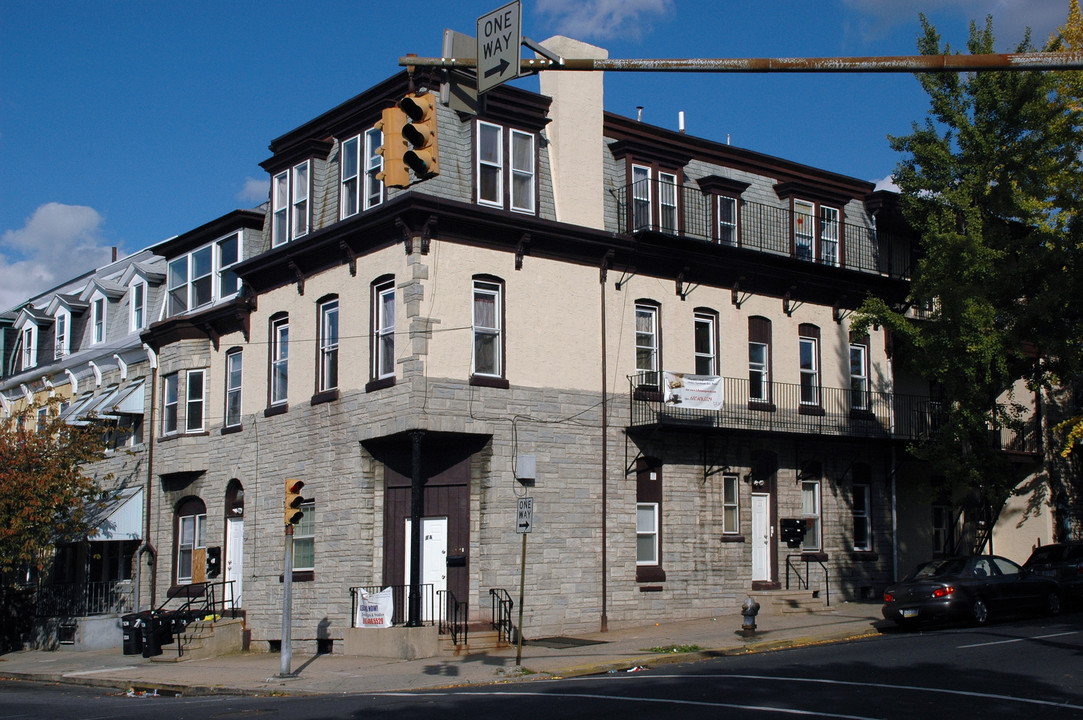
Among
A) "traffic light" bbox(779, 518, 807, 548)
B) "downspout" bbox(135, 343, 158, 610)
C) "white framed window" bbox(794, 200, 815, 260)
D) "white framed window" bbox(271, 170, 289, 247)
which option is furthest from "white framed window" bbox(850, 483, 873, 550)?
"downspout" bbox(135, 343, 158, 610)

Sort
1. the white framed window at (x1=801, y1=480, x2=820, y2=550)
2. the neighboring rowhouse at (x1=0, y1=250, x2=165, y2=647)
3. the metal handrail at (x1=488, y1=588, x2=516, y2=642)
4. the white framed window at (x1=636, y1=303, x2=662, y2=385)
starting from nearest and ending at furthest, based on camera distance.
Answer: the metal handrail at (x1=488, y1=588, x2=516, y2=642), the white framed window at (x1=636, y1=303, x2=662, y2=385), the white framed window at (x1=801, y1=480, x2=820, y2=550), the neighboring rowhouse at (x1=0, y1=250, x2=165, y2=647)

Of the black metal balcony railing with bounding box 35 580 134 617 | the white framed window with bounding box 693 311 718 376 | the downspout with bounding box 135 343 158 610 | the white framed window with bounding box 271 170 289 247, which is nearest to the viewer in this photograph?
the white framed window with bounding box 693 311 718 376

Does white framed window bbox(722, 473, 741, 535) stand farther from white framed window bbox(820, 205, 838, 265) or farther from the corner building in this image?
white framed window bbox(820, 205, 838, 265)

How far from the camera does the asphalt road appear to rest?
12648 millimetres

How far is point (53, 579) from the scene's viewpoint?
36688 mm

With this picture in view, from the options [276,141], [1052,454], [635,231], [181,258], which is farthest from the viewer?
[1052,454]

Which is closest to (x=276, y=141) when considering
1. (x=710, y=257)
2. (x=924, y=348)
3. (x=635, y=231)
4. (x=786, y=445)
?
(x=635, y=231)

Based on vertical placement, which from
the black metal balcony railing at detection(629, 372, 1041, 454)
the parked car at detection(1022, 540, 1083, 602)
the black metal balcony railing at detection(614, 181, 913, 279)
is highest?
the black metal balcony railing at detection(614, 181, 913, 279)

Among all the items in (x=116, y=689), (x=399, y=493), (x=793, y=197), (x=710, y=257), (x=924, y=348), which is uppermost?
(x=793, y=197)

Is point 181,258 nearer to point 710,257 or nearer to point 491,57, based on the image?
point 710,257

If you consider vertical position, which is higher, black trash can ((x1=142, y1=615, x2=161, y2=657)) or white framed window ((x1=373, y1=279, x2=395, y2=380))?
white framed window ((x1=373, y1=279, x2=395, y2=380))

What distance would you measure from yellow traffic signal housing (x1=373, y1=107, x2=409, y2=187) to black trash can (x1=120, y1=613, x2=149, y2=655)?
2007cm

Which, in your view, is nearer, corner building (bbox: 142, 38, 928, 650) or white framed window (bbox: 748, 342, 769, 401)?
corner building (bbox: 142, 38, 928, 650)

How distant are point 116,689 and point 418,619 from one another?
5.77 m
